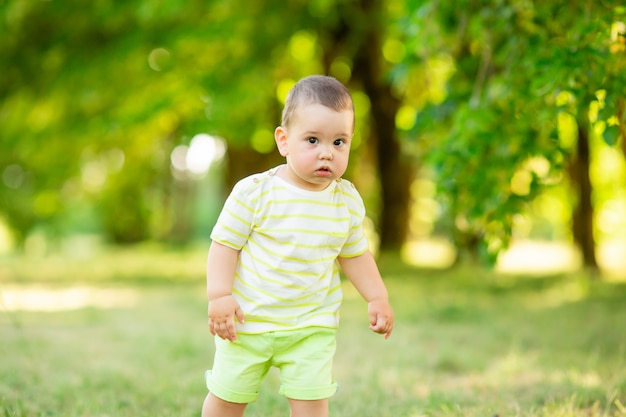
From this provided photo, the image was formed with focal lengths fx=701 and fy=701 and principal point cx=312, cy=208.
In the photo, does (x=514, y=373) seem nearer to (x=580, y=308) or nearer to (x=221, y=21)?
(x=580, y=308)

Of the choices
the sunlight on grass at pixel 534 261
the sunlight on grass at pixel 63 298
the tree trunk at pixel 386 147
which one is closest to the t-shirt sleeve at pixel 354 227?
the sunlight on grass at pixel 534 261

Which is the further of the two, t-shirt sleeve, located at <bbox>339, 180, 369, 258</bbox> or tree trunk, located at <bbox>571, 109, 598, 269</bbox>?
tree trunk, located at <bbox>571, 109, 598, 269</bbox>

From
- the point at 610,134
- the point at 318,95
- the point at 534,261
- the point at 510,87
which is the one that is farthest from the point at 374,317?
the point at 534,261

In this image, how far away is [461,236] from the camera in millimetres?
5672

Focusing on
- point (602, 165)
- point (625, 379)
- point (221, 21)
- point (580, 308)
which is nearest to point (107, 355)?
point (625, 379)

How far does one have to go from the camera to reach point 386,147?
43.4 ft

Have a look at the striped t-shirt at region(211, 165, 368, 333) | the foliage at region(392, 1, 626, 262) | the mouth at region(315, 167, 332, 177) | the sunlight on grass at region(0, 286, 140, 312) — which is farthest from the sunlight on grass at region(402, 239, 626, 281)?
the sunlight on grass at region(0, 286, 140, 312)

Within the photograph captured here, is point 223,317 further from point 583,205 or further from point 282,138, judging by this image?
point 583,205

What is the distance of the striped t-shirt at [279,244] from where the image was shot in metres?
2.61

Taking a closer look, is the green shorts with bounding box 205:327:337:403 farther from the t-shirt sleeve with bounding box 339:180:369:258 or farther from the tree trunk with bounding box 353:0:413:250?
the tree trunk with bounding box 353:0:413:250

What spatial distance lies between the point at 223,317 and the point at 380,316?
2.08 feet

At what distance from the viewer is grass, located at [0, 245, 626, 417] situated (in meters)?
3.52

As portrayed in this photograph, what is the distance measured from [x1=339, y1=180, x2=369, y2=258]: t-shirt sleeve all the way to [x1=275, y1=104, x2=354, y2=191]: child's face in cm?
17

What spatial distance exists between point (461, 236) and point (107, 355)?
2.87 meters
